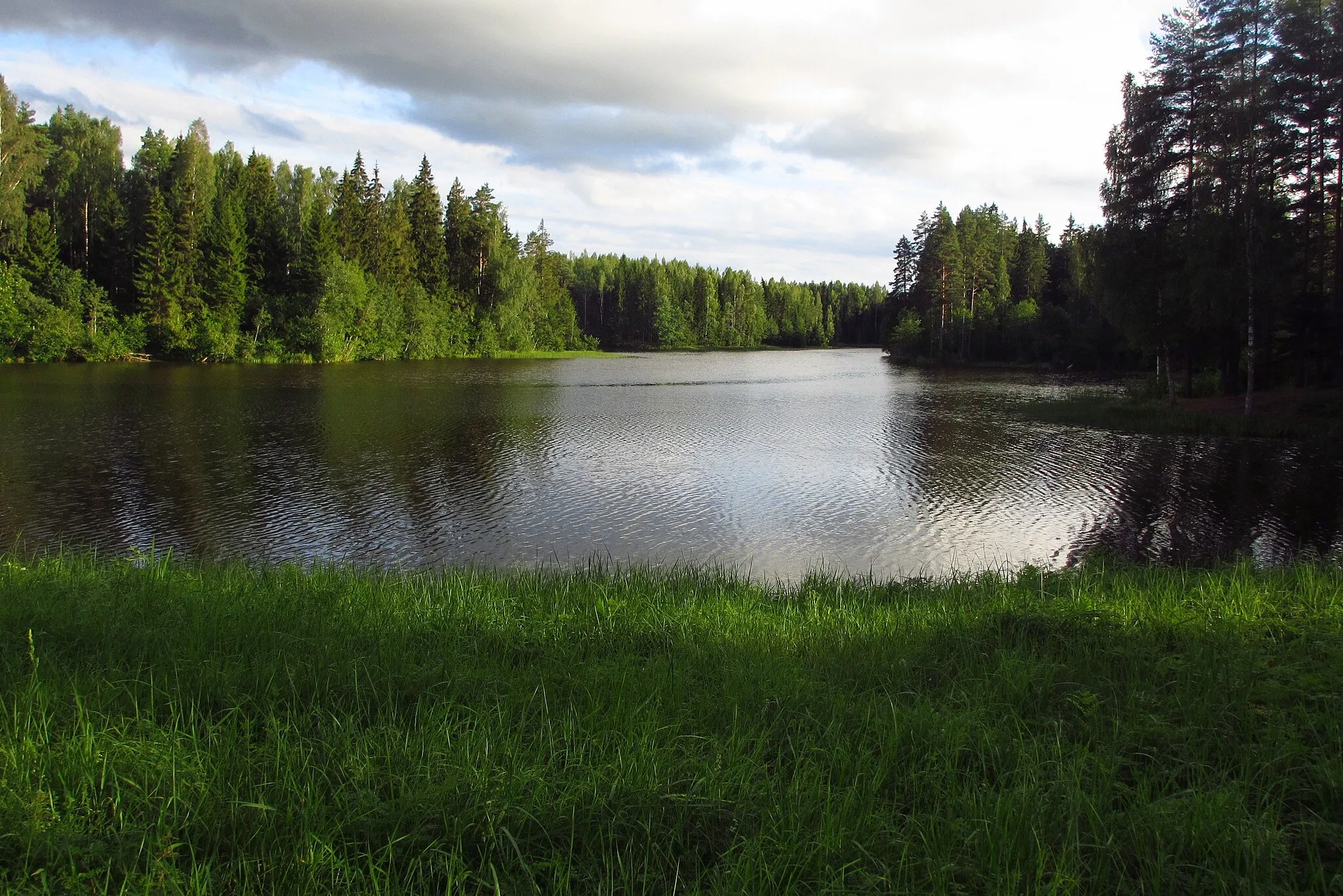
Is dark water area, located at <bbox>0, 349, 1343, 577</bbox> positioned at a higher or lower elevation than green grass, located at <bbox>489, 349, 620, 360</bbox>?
lower

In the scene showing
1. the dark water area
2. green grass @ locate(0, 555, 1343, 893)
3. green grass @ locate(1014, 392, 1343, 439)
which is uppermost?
green grass @ locate(1014, 392, 1343, 439)

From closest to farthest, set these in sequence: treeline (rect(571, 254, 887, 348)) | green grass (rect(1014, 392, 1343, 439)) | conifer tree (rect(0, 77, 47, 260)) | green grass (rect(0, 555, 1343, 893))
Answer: green grass (rect(0, 555, 1343, 893)) < green grass (rect(1014, 392, 1343, 439)) < conifer tree (rect(0, 77, 47, 260)) < treeline (rect(571, 254, 887, 348))

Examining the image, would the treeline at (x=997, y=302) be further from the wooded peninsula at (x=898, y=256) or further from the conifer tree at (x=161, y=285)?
the conifer tree at (x=161, y=285)

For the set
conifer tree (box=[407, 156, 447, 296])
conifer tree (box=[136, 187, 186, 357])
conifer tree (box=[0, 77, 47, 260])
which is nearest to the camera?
conifer tree (box=[0, 77, 47, 260])

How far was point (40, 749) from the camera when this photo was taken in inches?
150

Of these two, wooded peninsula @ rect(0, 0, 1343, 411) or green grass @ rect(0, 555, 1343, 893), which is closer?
green grass @ rect(0, 555, 1343, 893)

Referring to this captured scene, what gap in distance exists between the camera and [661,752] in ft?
13.3

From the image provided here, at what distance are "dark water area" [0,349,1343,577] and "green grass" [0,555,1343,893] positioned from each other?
22.5 ft

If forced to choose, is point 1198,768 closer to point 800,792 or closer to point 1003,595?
point 800,792

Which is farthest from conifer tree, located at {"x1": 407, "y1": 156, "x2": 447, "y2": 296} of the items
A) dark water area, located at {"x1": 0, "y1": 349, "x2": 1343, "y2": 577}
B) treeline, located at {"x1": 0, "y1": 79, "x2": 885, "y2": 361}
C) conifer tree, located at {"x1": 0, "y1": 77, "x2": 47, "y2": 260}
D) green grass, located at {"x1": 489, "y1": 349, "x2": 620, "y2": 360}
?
dark water area, located at {"x1": 0, "y1": 349, "x2": 1343, "y2": 577}

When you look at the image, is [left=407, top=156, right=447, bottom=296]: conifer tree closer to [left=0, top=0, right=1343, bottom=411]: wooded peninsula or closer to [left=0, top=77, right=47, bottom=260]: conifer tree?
[left=0, top=0, right=1343, bottom=411]: wooded peninsula

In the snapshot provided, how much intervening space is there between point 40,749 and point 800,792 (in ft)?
12.0

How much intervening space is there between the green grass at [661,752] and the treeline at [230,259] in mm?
61807

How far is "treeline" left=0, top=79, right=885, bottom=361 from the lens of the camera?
5556cm
